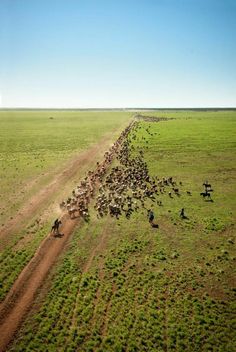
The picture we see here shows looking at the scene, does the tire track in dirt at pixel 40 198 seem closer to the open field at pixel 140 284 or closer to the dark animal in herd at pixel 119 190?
the open field at pixel 140 284

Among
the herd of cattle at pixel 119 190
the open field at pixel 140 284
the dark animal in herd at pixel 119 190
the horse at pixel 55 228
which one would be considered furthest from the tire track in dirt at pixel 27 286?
the herd of cattle at pixel 119 190

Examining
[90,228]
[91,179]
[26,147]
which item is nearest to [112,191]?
[91,179]

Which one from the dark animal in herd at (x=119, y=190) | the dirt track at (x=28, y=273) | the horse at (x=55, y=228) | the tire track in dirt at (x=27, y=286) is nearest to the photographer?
the tire track in dirt at (x=27, y=286)

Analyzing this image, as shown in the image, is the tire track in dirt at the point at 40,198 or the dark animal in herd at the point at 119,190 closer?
the tire track in dirt at the point at 40,198

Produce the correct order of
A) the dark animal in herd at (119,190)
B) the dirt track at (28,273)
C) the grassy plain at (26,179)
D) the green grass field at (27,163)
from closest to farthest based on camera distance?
the dirt track at (28,273) < the grassy plain at (26,179) < the dark animal in herd at (119,190) < the green grass field at (27,163)

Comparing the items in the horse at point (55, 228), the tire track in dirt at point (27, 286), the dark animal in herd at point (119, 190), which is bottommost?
the tire track in dirt at point (27, 286)

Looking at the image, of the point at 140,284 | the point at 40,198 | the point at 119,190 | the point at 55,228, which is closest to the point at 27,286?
the point at 140,284
